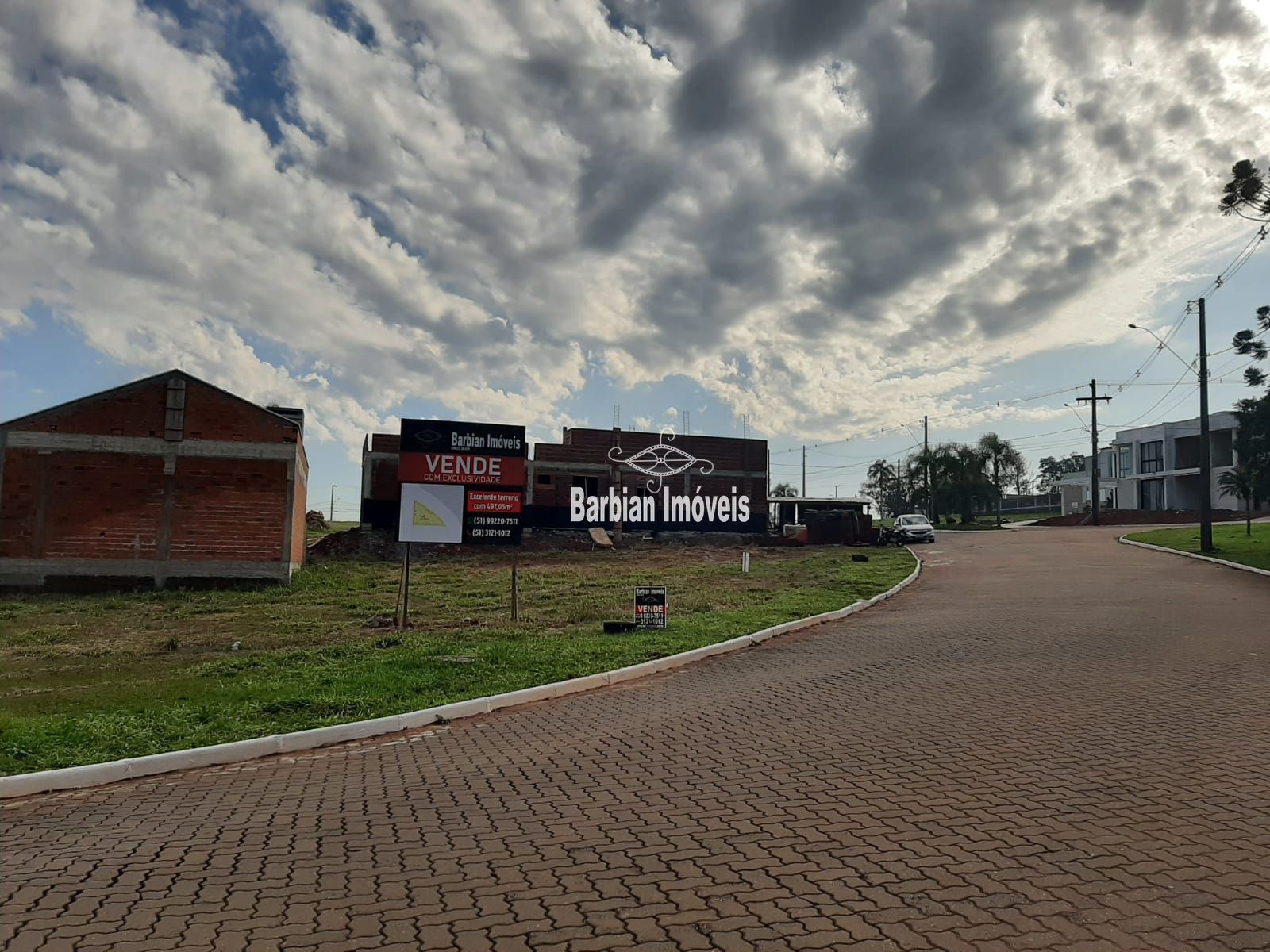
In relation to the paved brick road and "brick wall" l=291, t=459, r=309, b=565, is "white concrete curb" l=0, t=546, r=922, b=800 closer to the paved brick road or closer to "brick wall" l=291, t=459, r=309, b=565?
the paved brick road

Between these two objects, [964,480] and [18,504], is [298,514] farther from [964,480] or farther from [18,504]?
[964,480]

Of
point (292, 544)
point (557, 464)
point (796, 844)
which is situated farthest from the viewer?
point (557, 464)

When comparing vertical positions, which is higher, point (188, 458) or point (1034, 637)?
point (188, 458)

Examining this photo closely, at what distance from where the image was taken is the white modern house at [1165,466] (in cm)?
6731

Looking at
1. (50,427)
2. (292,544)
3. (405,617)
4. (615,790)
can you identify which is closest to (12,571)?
(50,427)

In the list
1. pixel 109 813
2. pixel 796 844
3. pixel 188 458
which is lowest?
pixel 109 813

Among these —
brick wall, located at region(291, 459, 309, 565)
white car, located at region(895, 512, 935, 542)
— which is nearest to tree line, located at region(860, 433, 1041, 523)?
white car, located at region(895, 512, 935, 542)

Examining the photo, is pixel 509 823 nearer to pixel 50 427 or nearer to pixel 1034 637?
pixel 1034 637

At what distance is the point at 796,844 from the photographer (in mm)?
5227

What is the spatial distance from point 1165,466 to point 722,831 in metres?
80.0

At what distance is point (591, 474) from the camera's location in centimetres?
4866

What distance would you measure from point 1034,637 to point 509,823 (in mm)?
11451

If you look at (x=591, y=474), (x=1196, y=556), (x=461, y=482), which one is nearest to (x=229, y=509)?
(x=461, y=482)

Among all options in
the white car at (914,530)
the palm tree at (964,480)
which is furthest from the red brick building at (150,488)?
the palm tree at (964,480)
